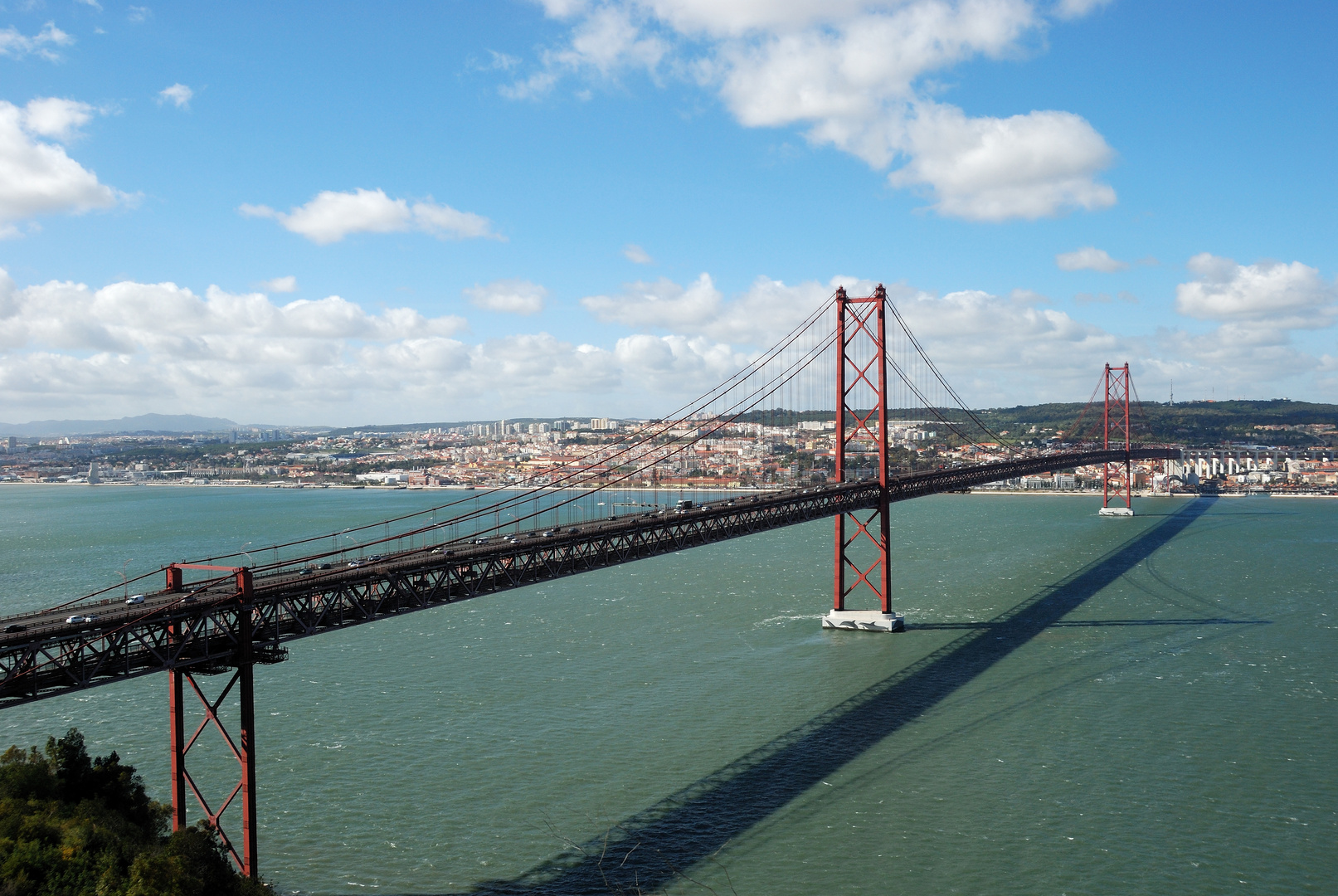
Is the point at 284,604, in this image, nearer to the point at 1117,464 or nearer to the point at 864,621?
the point at 864,621

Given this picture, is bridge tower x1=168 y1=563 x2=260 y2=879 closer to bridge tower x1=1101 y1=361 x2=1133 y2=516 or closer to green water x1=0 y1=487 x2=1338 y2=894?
green water x1=0 y1=487 x2=1338 y2=894

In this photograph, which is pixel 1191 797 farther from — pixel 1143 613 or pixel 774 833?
pixel 1143 613

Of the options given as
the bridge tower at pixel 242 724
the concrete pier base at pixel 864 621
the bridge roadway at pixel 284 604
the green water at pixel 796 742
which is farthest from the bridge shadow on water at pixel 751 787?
the bridge roadway at pixel 284 604

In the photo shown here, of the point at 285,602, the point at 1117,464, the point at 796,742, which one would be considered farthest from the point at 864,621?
the point at 1117,464

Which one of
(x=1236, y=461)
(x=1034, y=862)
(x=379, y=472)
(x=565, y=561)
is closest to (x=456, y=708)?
(x=565, y=561)

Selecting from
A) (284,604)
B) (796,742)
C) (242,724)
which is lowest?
(796,742)

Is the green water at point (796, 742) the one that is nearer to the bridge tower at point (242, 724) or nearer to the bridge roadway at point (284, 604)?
the bridge tower at point (242, 724)
